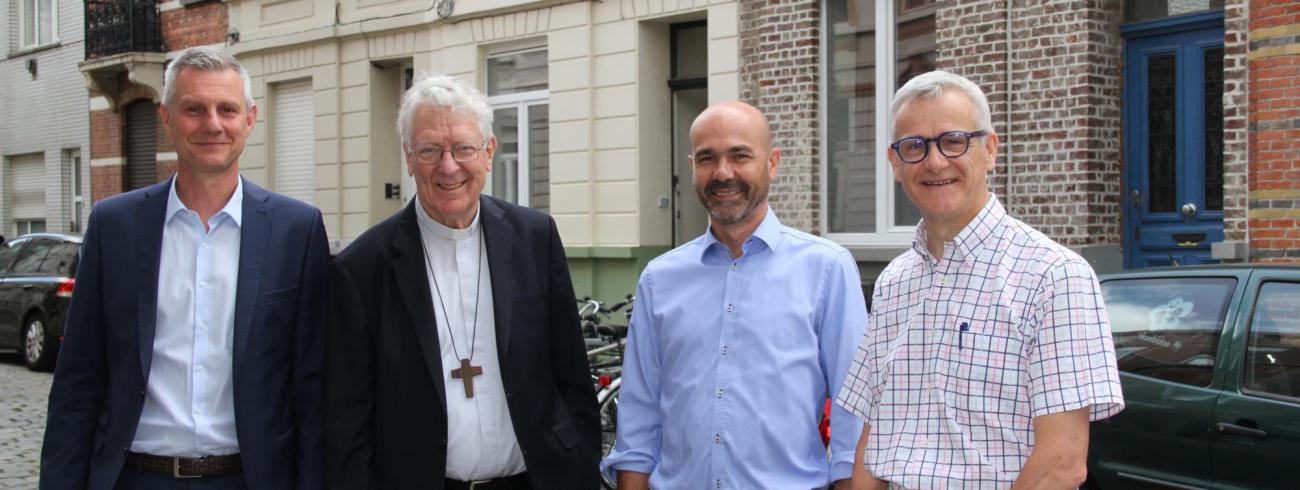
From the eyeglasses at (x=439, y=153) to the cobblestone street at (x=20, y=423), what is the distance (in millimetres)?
5793

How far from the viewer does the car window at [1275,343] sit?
493 cm

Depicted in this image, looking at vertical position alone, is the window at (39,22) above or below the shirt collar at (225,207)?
above

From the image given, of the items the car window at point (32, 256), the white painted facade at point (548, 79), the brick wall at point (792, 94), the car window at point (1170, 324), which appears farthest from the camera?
the car window at point (32, 256)

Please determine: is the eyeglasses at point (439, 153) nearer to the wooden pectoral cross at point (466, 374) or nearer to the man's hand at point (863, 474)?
the wooden pectoral cross at point (466, 374)

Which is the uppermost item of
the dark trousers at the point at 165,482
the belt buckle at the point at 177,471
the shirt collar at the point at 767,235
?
the shirt collar at the point at 767,235

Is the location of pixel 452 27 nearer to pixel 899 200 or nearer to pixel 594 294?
pixel 594 294

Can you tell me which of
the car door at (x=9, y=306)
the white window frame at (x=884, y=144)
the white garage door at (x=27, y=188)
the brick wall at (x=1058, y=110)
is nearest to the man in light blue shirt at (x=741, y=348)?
the brick wall at (x=1058, y=110)

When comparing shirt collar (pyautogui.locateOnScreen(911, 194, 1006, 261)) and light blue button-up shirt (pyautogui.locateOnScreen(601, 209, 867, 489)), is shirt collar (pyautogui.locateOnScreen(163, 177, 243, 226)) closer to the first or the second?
light blue button-up shirt (pyautogui.locateOnScreen(601, 209, 867, 489))

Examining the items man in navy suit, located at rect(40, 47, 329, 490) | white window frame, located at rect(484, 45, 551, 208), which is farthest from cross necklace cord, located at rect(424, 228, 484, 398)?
white window frame, located at rect(484, 45, 551, 208)

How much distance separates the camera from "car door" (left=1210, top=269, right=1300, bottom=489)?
187 inches

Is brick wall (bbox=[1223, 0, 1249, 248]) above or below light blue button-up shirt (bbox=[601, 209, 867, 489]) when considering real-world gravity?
Result: above

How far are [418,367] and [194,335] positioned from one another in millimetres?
624

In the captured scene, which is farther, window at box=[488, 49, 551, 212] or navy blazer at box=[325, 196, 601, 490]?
window at box=[488, 49, 551, 212]

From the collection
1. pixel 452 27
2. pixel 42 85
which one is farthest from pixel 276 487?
pixel 42 85
